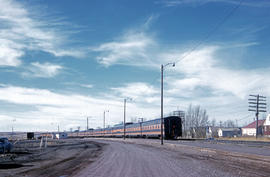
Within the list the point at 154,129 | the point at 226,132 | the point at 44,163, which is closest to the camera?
the point at 44,163

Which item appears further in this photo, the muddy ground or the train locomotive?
the train locomotive

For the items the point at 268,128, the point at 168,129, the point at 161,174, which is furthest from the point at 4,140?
the point at 268,128

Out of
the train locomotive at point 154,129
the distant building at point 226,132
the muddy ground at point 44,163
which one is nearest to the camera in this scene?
the muddy ground at point 44,163

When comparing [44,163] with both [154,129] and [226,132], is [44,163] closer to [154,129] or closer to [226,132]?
[154,129]

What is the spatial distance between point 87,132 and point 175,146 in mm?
82434

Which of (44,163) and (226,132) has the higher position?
(44,163)

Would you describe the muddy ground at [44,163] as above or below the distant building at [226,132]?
above

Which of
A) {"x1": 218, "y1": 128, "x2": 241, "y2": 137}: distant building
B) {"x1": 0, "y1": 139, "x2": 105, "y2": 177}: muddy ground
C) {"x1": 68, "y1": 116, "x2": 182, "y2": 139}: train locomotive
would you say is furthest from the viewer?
{"x1": 218, "y1": 128, "x2": 241, "y2": 137}: distant building

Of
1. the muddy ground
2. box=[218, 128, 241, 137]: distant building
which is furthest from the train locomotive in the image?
box=[218, 128, 241, 137]: distant building

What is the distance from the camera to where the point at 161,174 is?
38.5ft

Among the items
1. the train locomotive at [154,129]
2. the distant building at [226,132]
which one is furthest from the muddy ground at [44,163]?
the distant building at [226,132]

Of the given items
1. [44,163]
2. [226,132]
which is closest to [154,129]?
[44,163]

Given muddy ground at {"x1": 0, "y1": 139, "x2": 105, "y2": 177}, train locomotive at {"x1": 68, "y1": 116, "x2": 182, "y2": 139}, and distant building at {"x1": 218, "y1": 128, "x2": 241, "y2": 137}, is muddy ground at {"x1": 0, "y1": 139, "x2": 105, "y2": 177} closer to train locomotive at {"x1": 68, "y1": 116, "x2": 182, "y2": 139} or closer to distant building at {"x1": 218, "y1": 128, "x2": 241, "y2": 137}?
train locomotive at {"x1": 68, "y1": 116, "x2": 182, "y2": 139}

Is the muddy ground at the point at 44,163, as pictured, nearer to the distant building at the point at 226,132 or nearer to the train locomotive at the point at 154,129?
the train locomotive at the point at 154,129
